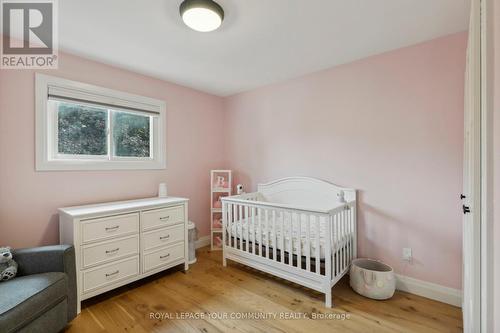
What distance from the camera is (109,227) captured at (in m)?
2.03

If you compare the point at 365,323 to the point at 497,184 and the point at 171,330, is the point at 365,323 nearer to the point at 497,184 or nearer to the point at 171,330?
the point at 171,330

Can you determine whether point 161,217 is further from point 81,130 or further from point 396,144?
point 396,144

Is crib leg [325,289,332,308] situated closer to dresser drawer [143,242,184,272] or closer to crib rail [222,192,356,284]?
crib rail [222,192,356,284]

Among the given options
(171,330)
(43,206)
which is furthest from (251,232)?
(43,206)

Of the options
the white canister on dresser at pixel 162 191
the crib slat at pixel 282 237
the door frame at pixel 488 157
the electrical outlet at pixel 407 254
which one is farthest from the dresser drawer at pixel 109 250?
the electrical outlet at pixel 407 254

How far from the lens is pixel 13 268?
159 centimetres

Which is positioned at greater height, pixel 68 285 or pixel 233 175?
pixel 233 175

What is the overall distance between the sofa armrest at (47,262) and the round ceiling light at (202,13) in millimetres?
1921

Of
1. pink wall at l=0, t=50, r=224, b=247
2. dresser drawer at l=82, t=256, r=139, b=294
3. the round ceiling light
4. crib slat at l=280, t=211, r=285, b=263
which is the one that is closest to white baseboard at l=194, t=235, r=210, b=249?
pink wall at l=0, t=50, r=224, b=247

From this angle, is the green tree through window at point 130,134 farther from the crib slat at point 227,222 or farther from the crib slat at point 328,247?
the crib slat at point 328,247

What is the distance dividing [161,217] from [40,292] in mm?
1077

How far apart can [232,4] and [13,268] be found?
2384 mm

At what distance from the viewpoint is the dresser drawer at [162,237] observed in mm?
2290
